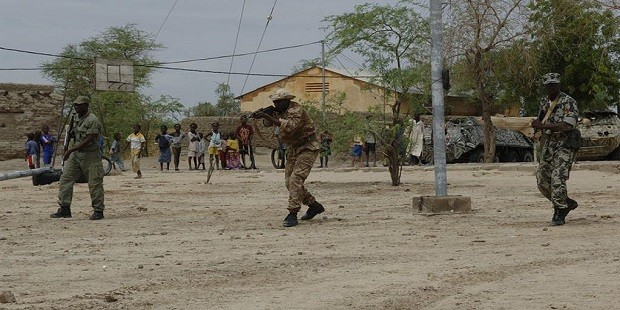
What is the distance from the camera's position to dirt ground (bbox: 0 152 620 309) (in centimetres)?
699

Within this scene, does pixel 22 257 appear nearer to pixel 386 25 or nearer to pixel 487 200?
pixel 487 200

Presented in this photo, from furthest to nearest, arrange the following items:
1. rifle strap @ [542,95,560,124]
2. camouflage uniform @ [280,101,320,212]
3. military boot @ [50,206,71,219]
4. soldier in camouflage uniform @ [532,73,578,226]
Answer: military boot @ [50,206,71,219] → camouflage uniform @ [280,101,320,212] → rifle strap @ [542,95,560,124] → soldier in camouflage uniform @ [532,73,578,226]

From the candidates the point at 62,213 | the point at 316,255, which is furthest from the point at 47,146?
the point at 316,255

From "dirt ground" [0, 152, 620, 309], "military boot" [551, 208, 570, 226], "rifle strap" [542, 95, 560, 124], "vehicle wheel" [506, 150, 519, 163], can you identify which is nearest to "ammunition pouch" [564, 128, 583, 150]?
"rifle strap" [542, 95, 560, 124]

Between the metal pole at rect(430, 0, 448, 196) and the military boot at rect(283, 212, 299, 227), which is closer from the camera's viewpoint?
the military boot at rect(283, 212, 299, 227)

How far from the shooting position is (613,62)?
4019 centimetres

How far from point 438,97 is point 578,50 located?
2727 cm

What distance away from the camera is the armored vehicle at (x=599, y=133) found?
3180 centimetres

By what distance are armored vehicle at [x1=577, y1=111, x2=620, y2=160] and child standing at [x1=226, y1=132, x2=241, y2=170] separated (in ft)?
32.6

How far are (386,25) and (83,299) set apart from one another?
1268cm

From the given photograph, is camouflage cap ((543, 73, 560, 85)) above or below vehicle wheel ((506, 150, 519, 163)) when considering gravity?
above

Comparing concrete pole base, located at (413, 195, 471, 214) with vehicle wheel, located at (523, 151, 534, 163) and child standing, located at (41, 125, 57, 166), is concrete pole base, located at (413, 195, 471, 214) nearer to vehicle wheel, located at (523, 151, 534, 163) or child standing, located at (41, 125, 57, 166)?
child standing, located at (41, 125, 57, 166)

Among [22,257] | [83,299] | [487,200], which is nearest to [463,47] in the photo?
[487,200]

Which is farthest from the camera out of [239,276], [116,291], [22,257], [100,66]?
[100,66]
